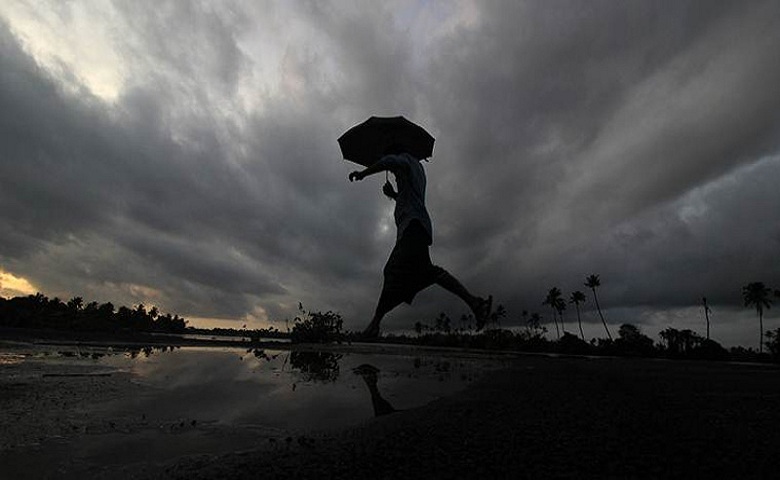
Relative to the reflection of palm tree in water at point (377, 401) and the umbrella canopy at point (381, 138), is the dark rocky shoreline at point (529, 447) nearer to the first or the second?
the reflection of palm tree in water at point (377, 401)

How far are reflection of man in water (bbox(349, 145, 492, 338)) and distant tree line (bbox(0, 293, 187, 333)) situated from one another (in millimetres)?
47611

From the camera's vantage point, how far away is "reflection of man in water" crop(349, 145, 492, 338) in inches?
153

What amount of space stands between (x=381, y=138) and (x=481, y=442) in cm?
335

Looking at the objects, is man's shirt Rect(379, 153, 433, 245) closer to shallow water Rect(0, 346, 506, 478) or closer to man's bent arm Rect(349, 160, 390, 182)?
man's bent arm Rect(349, 160, 390, 182)

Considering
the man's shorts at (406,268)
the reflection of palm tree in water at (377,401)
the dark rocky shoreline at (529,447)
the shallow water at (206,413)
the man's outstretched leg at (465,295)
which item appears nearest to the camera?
the dark rocky shoreline at (529,447)

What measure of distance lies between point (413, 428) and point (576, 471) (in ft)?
3.43

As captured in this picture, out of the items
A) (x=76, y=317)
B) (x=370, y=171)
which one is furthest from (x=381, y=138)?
(x=76, y=317)

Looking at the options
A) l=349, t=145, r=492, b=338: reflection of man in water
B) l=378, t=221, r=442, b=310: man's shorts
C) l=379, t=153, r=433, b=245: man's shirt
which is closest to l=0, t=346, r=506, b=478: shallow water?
l=349, t=145, r=492, b=338: reflection of man in water

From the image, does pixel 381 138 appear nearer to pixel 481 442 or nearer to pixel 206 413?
pixel 206 413

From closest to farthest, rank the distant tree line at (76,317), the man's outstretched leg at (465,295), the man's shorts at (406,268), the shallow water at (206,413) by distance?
the shallow water at (206,413) < the man's shorts at (406,268) < the man's outstretched leg at (465,295) < the distant tree line at (76,317)

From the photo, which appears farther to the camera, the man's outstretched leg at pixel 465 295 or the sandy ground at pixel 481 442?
the man's outstretched leg at pixel 465 295

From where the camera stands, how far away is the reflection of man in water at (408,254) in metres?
3.90

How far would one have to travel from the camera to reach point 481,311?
4.14m

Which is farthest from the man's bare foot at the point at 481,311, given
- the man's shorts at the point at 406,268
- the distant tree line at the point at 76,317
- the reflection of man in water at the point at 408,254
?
the distant tree line at the point at 76,317
